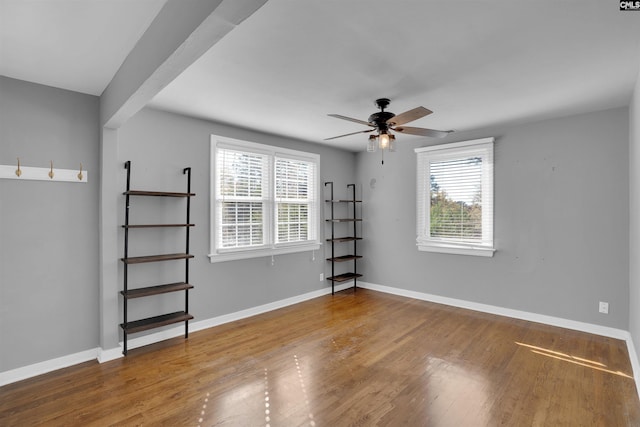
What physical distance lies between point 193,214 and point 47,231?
1.37 meters

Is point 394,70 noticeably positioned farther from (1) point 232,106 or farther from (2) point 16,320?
(2) point 16,320

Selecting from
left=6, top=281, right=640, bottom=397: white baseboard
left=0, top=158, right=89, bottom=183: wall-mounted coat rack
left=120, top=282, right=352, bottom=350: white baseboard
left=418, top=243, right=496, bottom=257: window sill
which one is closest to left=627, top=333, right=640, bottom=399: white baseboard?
left=6, top=281, right=640, bottom=397: white baseboard

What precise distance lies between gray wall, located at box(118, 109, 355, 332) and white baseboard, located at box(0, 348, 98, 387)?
52 cm

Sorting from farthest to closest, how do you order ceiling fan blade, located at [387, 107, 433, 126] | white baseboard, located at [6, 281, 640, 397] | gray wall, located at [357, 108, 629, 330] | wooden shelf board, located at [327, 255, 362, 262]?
wooden shelf board, located at [327, 255, 362, 262]
gray wall, located at [357, 108, 629, 330]
white baseboard, located at [6, 281, 640, 397]
ceiling fan blade, located at [387, 107, 433, 126]

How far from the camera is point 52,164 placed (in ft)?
9.58

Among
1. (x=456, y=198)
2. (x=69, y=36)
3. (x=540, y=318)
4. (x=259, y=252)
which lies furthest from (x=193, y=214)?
(x=540, y=318)

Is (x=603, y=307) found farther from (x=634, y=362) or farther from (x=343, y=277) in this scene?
(x=343, y=277)

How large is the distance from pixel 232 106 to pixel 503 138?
3.59m

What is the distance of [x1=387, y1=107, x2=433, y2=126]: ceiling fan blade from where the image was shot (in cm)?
258

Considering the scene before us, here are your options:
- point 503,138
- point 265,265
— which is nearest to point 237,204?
point 265,265

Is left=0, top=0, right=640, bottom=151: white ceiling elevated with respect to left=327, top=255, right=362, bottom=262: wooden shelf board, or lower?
elevated

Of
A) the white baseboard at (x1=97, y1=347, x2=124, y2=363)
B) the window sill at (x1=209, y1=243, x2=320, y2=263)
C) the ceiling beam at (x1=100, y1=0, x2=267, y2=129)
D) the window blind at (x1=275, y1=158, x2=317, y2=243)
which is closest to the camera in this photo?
the ceiling beam at (x1=100, y1=0, x2=267, y2=129)

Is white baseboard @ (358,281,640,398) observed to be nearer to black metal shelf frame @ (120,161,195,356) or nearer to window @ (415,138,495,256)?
window @ (415,138,495,256)

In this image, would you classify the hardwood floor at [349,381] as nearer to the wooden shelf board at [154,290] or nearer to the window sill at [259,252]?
the wooden shelf board at [154,290]
